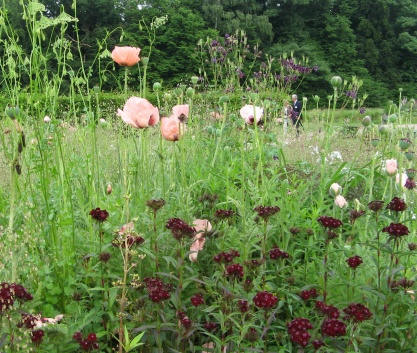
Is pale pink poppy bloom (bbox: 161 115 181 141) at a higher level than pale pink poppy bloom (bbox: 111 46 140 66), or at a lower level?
lower

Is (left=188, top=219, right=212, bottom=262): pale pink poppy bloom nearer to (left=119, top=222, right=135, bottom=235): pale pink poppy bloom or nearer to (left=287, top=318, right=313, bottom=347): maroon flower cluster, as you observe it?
(left=119, top=222, right=135, bottom=235): pale pink poppy bloom

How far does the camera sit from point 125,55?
191 centimetres

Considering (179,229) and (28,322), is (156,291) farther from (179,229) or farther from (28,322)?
(28,322)

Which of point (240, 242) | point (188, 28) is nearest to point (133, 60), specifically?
point (240, 242)

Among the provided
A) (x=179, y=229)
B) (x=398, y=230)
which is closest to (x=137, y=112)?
→ (x=179, y=229)

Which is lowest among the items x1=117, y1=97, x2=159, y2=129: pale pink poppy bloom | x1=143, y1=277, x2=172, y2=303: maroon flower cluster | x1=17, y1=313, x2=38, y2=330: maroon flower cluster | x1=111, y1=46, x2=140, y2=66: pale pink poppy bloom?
x1=143, y1=277, x2=172, y2=303: maroon flower cluster

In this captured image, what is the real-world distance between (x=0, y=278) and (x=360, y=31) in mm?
32540

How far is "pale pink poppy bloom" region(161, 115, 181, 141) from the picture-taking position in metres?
1.97

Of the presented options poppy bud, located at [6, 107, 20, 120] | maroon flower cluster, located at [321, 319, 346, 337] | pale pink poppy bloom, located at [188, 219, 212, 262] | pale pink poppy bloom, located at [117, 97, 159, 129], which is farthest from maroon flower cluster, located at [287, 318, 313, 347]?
poppy bud, located at [6, 107, 20, 120]

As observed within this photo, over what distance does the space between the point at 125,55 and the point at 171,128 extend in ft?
1.04

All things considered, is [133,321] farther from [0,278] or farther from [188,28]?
[188,28]

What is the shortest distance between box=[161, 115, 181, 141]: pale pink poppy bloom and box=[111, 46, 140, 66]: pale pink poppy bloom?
0.25 meters

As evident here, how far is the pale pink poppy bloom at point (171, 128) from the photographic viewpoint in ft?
6.47

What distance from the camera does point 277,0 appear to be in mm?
29641
